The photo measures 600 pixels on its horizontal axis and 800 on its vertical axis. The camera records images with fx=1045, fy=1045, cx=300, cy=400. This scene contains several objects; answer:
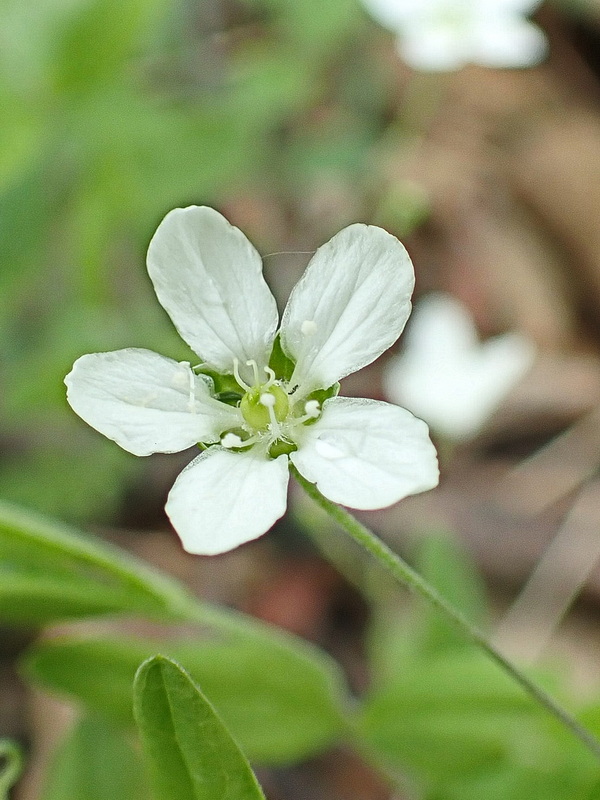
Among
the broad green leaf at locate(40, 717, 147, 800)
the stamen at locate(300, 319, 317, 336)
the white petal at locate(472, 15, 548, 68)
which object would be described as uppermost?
the stamen at locate(300, 319, 317, 336)

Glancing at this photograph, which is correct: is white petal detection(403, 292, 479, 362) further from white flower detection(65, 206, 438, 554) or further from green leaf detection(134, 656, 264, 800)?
green leaf detection(134, 656, 264, 800)

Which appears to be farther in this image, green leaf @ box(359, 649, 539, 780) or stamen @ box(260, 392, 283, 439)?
green leaf @ box(359, 649, 539, 780)

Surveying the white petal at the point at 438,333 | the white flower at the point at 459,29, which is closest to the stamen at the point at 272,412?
the white petal at the point at 438,333

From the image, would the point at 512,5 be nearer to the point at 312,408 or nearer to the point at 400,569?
the point at 312,408

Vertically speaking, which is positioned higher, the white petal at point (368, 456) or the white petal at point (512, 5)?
the white petal at point (512, 5)

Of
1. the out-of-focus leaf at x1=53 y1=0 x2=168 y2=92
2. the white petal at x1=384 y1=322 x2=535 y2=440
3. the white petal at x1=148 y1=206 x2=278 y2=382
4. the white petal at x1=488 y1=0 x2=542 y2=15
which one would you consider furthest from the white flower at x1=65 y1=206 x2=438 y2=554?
the white petal at x1=488 y1=0 x2=542 y2=15

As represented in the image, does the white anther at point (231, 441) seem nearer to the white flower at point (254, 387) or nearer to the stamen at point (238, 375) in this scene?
the white flower at point (254, 387)

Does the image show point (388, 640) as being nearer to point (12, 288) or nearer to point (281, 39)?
point (12, 288)
